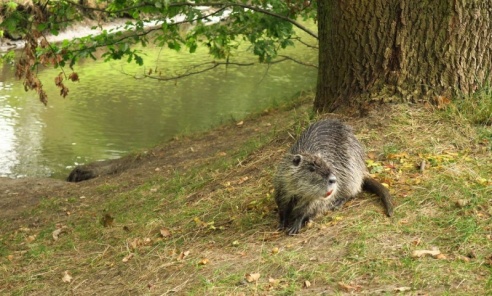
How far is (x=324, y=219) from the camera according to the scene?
466 centimetres

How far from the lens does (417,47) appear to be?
5777 mm

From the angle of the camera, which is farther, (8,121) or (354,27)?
(8,121)

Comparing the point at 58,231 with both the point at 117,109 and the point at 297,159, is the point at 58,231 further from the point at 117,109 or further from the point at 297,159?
the point at 117,109

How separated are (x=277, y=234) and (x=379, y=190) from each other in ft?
2.66

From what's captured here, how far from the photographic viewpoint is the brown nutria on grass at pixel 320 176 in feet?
14.9

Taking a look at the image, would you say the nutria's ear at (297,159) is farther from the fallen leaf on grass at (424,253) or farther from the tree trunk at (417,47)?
the tree trunk at (417,47)

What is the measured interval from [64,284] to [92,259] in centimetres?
37

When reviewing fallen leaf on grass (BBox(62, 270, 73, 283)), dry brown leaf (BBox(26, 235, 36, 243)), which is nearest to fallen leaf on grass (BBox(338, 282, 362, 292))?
fallen leaf on grass (BBox(62, 270, 73, 283))

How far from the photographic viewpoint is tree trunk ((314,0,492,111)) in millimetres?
5742

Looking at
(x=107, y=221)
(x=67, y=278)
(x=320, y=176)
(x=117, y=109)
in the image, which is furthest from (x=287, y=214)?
(x=117, y=109)

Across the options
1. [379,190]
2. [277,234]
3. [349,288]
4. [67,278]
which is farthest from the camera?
[67,278]

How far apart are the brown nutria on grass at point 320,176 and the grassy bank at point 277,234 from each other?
0.10 m

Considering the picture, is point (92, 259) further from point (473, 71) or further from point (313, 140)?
point (473, 71)

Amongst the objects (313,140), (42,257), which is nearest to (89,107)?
(42,257)
